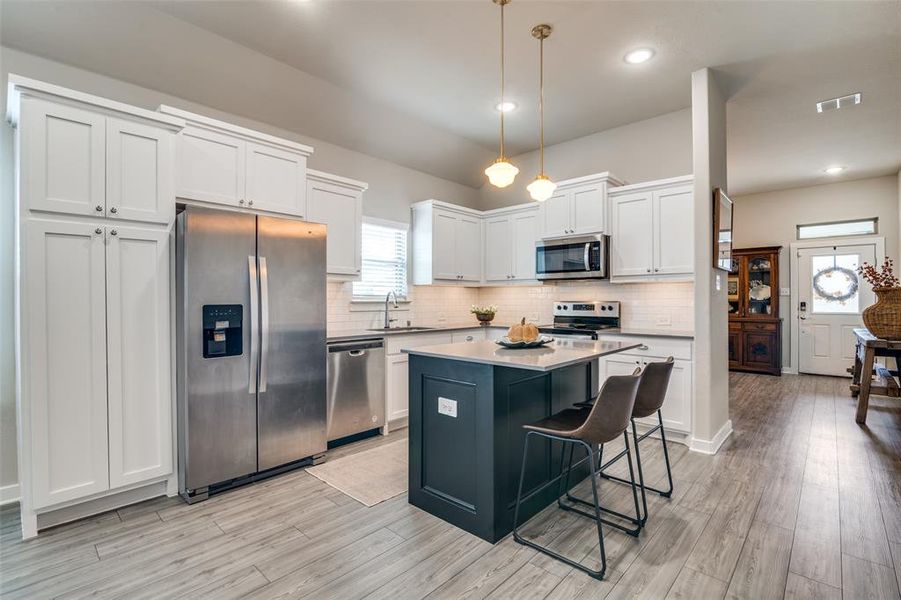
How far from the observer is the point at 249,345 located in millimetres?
2904

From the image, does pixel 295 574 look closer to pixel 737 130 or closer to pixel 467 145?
pixel 467 145

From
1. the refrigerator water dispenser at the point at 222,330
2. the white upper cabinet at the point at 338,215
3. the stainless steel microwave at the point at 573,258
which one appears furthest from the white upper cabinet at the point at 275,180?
the stainless steel microwave at the point at 573,258

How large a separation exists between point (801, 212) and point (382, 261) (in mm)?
7116

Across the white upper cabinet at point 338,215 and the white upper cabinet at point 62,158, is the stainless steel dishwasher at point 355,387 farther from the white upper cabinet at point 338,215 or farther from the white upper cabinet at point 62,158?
the white upper cabinet at point 62,158

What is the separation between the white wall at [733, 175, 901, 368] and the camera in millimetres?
6387

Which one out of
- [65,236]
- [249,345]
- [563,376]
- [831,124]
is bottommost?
[563,376]

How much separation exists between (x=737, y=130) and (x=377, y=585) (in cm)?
562

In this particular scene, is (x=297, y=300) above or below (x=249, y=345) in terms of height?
above

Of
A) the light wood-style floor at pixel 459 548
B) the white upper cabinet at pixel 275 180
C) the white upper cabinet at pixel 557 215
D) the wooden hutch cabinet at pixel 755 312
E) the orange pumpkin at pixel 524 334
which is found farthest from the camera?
the wooden hutch cabinet at pixel 755 312

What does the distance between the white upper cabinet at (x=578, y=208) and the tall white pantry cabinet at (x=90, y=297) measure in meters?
3.62

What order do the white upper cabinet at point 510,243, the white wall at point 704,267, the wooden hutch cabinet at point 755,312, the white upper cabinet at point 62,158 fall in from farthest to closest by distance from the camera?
the wooden hutch cabinet at point 755,312 → the white upper cabinet at point 510,243 → the white wall at point 704,267 → the white upper cabinet at point 62,158

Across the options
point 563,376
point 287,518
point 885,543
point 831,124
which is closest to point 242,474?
point 287,518

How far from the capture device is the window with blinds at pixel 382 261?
4.73 meters

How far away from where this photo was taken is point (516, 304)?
5.69 metres
